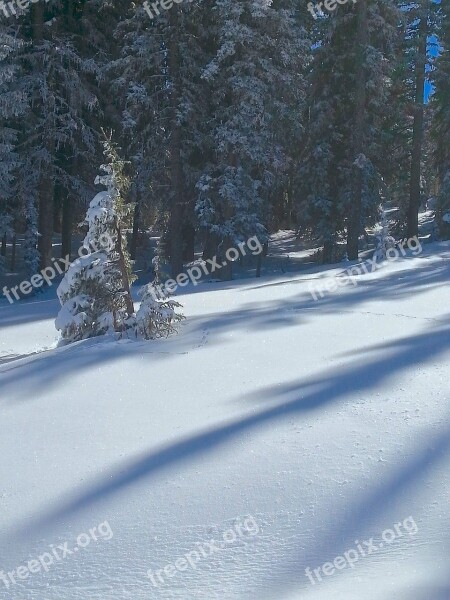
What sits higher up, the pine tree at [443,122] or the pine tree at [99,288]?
the pine tree at [443,122]

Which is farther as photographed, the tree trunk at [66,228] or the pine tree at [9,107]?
the tree trunk at [66,228]

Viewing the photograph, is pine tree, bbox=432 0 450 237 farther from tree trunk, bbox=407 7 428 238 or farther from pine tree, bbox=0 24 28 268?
pine tree, bbox=0 24 28 268

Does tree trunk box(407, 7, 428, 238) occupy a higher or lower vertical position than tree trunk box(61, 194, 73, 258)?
higher

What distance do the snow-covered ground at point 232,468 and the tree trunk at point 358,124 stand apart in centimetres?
1591

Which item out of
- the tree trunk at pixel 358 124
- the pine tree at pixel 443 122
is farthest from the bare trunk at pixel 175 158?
the pine tree at pixel 443 122

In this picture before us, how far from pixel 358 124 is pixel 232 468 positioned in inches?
827

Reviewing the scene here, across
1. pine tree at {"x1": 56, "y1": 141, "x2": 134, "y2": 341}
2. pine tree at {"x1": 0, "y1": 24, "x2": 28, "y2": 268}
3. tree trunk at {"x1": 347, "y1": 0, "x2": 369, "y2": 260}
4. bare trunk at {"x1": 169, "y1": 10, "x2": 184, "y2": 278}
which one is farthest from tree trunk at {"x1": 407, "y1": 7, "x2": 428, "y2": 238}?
pine tree at {"x1": 56, "y1": 141, "x2": 134, "y2": 341}

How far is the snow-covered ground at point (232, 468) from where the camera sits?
324cm

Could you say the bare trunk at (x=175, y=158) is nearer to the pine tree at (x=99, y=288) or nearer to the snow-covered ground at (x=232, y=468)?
the pine tree at (x=99, y=288)

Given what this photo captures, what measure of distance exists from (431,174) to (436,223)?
4.87 m

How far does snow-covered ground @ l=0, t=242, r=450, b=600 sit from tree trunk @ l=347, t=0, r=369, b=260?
52.2ft

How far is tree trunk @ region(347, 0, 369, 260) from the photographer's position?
901 inches

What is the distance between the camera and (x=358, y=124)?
23.4 m

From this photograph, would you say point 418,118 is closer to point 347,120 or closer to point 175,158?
point 347,120
